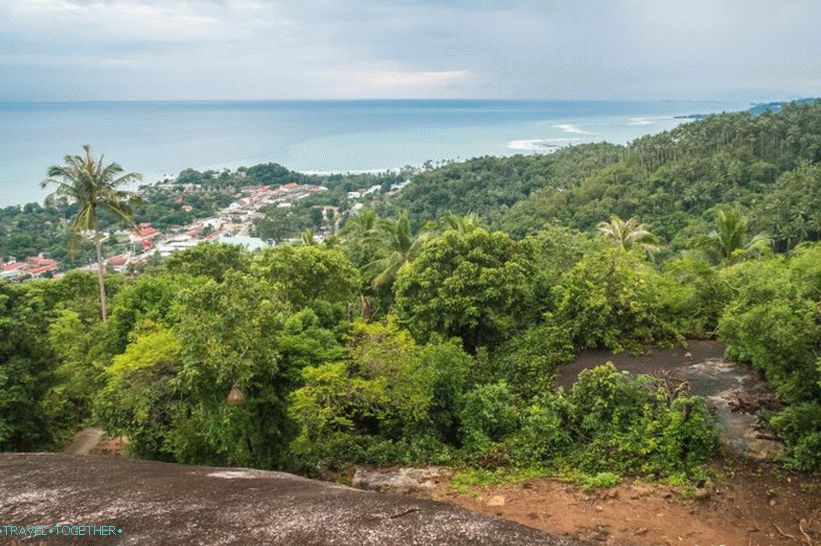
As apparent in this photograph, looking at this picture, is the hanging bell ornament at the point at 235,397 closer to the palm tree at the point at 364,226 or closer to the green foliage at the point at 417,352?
the green foliage at the point at 417,352

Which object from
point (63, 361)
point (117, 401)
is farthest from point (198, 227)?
point (117, 401)

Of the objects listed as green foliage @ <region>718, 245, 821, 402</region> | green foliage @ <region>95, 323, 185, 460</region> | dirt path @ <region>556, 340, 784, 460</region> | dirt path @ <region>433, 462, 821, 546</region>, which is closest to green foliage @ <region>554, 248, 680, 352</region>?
dirt path @ <region>556, 340, 784, 460</region>

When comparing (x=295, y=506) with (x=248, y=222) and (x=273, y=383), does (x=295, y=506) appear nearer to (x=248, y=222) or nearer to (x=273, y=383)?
(x=273, y=383)

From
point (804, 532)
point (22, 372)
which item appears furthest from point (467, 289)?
point (22, 372)

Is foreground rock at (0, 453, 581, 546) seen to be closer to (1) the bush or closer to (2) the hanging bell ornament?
(2) the hanging bell ornament

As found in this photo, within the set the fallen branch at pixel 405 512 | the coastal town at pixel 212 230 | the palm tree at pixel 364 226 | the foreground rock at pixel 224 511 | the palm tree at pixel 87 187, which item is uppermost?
the palm tree at pixel 87 187

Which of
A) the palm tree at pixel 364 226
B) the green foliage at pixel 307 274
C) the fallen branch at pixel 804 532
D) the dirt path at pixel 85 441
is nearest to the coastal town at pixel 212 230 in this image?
the palm tree at pixel 364 226

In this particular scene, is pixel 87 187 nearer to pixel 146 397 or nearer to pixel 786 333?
pixel 146 397
